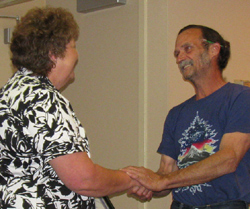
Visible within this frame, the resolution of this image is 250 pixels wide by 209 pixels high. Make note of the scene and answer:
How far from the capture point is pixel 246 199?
169 centimetres

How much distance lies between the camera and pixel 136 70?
2607mm

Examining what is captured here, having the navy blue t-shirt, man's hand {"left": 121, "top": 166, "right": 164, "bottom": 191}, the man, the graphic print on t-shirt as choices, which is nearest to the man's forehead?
the man

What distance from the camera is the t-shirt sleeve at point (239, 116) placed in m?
1.70

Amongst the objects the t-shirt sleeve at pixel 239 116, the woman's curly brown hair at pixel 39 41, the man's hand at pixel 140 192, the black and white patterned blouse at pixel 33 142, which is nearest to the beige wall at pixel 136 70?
the man's hand at pixel 140 192

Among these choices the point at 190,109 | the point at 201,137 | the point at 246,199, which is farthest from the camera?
the point at 190,109

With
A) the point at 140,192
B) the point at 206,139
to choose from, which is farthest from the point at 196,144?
the point at 140,192

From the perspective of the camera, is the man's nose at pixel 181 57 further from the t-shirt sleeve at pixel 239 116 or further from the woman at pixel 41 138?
the woman at pixel 41 138

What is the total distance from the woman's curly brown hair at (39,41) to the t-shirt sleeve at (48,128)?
0.18 m

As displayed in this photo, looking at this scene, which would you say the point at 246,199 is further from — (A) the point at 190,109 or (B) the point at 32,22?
(B) the point at 32,22

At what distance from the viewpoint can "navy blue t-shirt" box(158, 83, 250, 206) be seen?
171 centimetres

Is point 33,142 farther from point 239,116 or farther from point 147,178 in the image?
point 239,116

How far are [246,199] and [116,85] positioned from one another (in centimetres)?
135

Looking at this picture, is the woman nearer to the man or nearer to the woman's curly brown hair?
the woman's curly brown hair

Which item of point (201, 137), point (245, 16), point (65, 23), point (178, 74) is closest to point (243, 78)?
point (245, 16)
